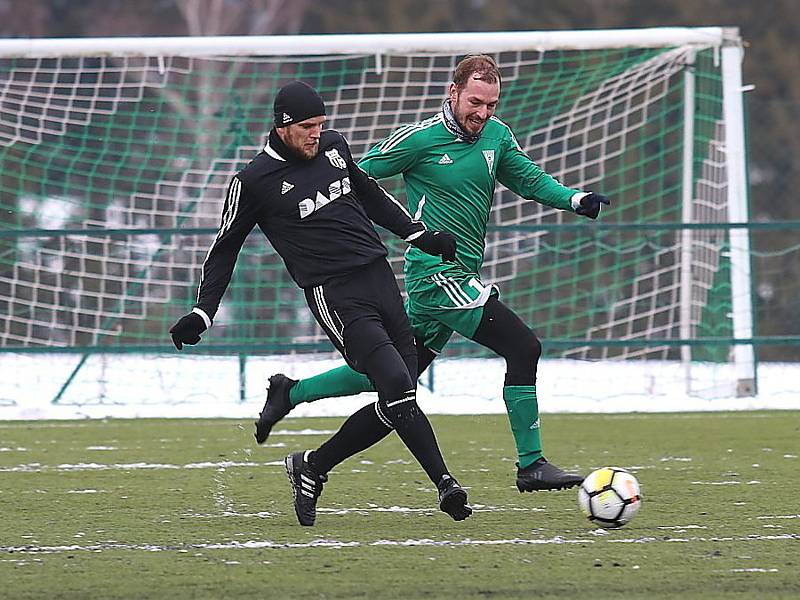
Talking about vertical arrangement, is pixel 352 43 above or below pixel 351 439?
above

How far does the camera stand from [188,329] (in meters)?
6.02

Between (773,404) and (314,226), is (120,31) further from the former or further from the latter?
(314,226)

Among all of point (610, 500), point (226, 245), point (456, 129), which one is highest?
point (456, 129)

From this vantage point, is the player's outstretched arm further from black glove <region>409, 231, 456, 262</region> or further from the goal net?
the goal net

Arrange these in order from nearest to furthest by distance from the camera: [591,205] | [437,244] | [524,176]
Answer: [437,244] < [591,205] < [524,176]

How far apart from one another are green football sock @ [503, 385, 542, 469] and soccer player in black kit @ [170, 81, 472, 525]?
0.51 metres

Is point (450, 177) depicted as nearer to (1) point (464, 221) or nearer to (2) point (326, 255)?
(1) point (464, 221)

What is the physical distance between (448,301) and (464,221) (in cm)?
37

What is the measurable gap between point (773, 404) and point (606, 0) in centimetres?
2271

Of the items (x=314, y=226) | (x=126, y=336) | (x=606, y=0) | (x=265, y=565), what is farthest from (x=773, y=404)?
(x=606, y=0)

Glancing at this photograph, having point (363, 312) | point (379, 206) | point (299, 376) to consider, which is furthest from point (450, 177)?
point (299, 376)

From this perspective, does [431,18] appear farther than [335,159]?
Yes

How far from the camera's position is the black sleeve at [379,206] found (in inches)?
247

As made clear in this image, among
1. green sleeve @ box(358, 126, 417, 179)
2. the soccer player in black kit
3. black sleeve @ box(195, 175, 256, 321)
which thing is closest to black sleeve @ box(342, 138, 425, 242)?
the soccer player in black kit
